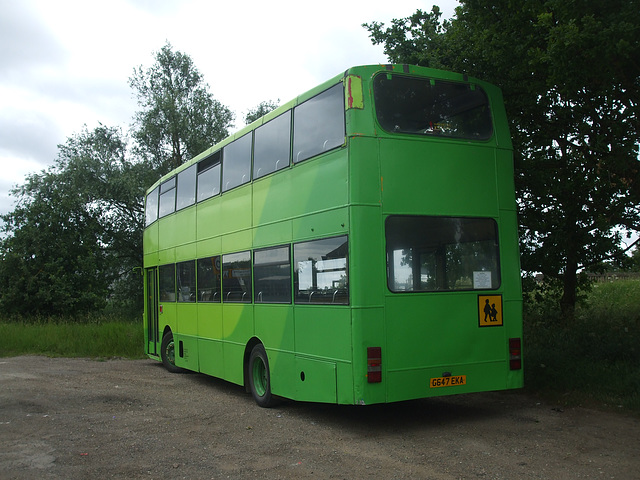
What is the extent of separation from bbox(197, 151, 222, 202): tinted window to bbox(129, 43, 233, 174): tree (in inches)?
913

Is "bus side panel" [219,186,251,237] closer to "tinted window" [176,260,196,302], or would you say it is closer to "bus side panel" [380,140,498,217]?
"tinted window" [176,260,196,302]

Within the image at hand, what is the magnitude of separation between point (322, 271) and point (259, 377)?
2817 mm

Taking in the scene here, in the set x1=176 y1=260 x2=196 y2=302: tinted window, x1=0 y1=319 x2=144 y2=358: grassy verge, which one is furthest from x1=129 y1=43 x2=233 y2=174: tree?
x1=176 y1=260 x2=196 y2=302: tinted window

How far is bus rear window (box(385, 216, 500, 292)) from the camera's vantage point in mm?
8016

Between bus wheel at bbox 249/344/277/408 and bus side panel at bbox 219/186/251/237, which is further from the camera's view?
bus side panel at bbox 219/186/251/237

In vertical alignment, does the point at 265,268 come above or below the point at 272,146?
below

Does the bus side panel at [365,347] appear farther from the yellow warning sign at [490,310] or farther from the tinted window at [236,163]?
the tinted window at [236,163]

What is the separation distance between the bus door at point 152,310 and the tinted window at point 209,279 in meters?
3.47

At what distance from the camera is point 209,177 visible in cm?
1257

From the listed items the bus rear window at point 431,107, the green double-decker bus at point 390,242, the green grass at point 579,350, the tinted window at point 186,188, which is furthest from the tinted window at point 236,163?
the green grass at point 579,350

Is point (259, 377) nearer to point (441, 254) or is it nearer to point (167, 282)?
point (441, 254)

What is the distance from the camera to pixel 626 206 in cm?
1159

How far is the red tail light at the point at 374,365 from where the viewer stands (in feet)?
25.1

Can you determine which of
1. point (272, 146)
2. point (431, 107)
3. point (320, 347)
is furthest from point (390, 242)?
point (272, 146)
